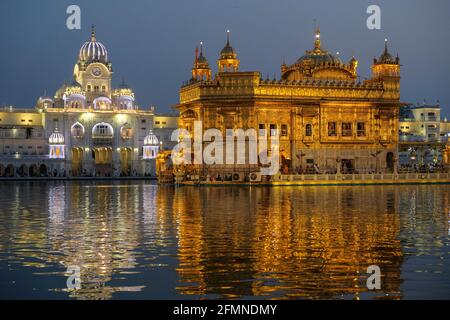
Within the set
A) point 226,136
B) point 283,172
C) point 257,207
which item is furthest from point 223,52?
point 257,207

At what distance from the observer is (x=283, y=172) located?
61406mm

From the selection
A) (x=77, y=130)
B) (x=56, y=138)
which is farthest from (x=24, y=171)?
(x=77, y=130)

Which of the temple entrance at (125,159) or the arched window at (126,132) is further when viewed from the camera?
the temple entrance at (125,159)

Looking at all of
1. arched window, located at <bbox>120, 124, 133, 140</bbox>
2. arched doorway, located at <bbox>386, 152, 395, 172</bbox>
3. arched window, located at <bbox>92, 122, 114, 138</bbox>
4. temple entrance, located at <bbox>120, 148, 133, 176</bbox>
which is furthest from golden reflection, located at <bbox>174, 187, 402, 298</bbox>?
temple entrance, located at <bbox>120, 148, 133, 176</bbox>

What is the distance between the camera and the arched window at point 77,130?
103738 mm

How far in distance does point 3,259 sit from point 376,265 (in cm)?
721

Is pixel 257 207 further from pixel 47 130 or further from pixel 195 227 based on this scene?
pixel 47 130

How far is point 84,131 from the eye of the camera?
342 feet

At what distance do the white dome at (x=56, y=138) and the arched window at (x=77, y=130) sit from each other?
2.05 meters

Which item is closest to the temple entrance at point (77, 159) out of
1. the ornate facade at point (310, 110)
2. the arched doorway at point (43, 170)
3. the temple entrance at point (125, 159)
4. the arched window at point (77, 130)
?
the arched window at point (77, 130)

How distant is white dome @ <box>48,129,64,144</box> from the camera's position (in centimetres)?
10144

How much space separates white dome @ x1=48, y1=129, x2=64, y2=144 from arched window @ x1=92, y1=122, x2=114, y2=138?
17.0 ft

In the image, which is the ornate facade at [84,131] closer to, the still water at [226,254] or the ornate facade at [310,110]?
the ornate facade at [310,110]

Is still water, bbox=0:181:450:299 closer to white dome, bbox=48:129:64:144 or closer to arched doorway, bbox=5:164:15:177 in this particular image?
arched doorway, bbox=5:164:15:177
